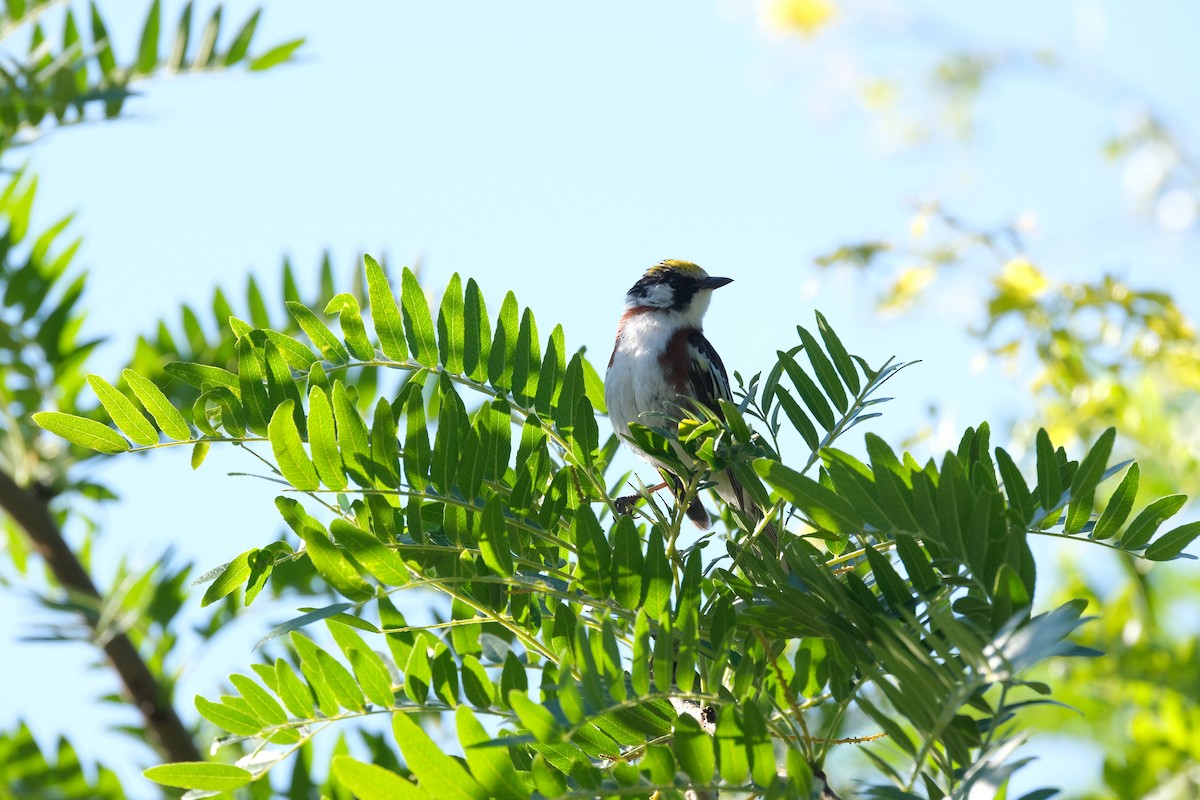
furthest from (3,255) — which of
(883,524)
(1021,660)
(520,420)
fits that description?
(1021,660)

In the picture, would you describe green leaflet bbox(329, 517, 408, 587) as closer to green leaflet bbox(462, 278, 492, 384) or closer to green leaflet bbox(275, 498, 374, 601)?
green leaflet bbox(275, 498, 374, 601)

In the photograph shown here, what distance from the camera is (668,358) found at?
144 inches

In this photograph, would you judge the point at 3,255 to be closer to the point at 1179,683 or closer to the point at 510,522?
the point at 510,522

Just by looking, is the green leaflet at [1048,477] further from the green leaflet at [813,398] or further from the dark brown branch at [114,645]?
the dark brown branch at [114,645]

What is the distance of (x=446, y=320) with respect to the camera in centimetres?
207

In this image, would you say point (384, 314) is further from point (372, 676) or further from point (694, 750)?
point (694, 750)

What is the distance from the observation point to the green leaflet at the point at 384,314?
6.56ft

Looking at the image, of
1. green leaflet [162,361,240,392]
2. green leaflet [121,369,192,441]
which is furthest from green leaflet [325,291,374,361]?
green leaflet [121,369,192,441]

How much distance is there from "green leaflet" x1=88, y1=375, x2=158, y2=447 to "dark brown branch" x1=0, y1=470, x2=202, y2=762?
1423 millimetres

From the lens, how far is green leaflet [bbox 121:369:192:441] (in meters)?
1.80

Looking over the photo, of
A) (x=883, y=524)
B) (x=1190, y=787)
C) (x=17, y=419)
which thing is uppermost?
(x=883, y=524)

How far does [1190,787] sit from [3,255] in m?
3.67

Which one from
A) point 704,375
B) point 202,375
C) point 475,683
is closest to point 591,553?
point 475,683

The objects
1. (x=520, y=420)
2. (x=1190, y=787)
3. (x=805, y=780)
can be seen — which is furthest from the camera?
(x=1190, y=787)
